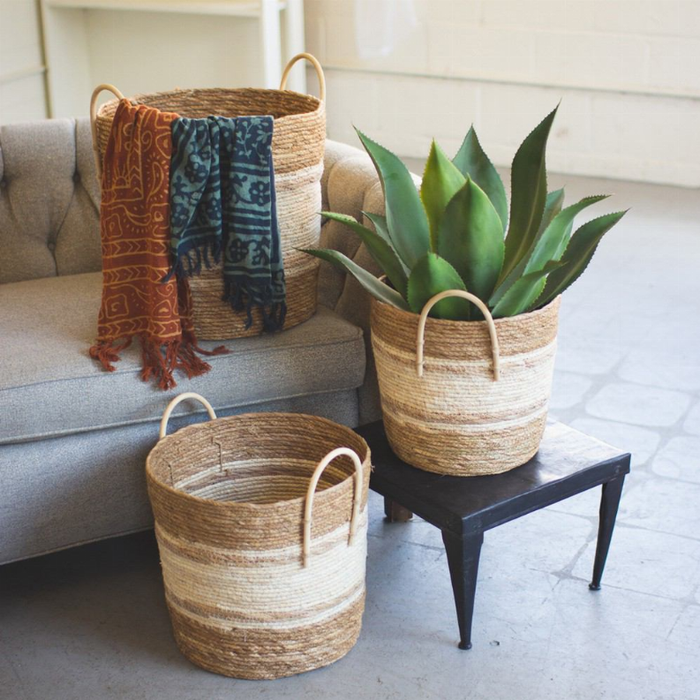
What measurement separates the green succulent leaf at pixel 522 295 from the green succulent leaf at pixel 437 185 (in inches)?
5.9

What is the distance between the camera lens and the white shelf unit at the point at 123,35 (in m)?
3.73

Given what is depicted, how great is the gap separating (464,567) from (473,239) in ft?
1.62

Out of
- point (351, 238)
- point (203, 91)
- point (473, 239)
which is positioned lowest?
point (351, 238)

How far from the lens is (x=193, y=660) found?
163cm

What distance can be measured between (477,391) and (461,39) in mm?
2865

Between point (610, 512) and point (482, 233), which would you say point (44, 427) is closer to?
point (482, 233)

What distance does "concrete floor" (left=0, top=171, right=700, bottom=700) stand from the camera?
62.6 inches

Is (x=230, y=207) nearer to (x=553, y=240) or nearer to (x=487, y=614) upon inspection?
(x=553, y=240)

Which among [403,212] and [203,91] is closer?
[403,212]

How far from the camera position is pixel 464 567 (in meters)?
1.60

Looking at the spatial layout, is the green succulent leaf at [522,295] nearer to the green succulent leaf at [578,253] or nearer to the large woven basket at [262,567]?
the green succulent leaf at [578,253]

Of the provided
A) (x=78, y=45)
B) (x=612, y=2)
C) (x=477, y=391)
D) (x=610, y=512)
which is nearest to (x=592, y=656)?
(x=610, y=512)

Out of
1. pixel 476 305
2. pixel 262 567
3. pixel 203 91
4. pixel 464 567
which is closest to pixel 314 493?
pixel 262 567

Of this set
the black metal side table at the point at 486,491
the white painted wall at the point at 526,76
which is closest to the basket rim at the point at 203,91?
the black metal side table at the point at 486,491
